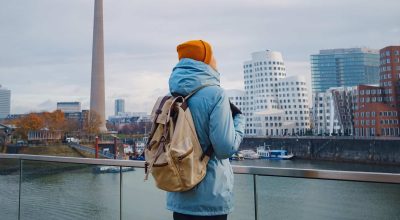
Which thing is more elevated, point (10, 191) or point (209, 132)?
point (209, 132)

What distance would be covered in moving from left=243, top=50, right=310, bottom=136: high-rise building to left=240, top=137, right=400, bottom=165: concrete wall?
7.92 metres

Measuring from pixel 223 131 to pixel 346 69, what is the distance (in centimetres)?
9216

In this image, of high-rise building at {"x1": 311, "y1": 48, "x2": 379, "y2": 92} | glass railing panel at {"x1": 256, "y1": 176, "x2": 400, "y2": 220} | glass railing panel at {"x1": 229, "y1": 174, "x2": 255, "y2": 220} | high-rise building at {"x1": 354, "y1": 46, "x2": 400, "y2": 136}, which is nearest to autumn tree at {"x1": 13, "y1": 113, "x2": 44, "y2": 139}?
high-rise building at {"x1": 354, "y1": 46, "x2": 400, "y2": 136}

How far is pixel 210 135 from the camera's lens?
1.46 m

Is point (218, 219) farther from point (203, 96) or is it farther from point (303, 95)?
point (303, 95)

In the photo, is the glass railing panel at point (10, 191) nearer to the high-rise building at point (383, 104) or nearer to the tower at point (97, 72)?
the tower at point (97, 72)

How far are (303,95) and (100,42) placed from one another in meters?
37.4

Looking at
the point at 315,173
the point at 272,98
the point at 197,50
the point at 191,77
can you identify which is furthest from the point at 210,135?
the point at 272,98

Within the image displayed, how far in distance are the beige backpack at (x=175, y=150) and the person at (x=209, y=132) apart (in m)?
0.04

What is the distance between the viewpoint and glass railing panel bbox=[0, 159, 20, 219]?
3.45 m

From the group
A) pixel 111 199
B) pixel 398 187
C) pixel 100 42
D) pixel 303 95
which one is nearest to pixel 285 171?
pixel 398 187

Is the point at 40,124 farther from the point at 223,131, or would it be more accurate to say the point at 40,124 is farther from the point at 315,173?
the point at 223,131

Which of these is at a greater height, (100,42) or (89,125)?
(100,42)

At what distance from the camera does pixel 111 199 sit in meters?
2.77
